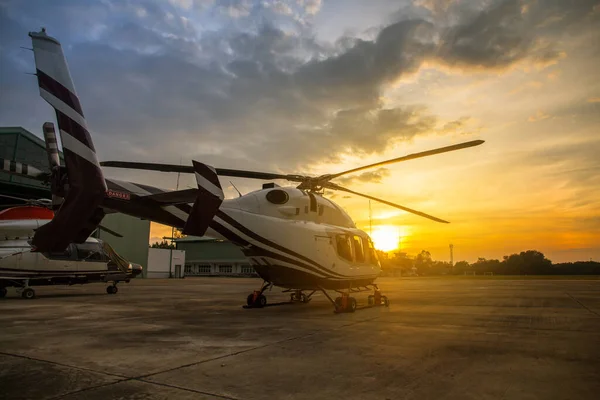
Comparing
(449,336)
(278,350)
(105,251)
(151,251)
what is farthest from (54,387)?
(151,251)

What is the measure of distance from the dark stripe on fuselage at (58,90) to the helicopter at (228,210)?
0.01 m

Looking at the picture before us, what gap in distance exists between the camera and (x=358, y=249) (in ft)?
48.0

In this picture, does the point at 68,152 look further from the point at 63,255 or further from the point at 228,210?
the point at 63,255

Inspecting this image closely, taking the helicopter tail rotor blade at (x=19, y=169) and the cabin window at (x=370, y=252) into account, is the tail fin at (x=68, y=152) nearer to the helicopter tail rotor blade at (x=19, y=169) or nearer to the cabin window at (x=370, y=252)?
the helicopter tail rotor blade at (x=19, y=169)

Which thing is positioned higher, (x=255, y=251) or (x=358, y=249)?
(x=358, y=249)

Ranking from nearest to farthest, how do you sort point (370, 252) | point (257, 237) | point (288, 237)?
point (257, 237) → point (288, 237) → point (370, 252)

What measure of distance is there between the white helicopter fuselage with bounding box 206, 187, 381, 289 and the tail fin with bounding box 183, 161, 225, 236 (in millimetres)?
3112

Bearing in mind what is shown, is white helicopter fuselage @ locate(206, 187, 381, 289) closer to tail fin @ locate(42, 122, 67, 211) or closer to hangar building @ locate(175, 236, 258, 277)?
tail fin @ locate(42, 122, 67, 211)

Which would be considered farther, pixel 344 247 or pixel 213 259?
Answer: pixel 213 259

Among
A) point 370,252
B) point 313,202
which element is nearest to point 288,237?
point 313,202

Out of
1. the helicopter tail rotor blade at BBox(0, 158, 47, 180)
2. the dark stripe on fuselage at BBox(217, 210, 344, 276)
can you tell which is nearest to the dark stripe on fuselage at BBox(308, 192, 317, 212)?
the dark stripe on fuselage at BBox(217, 210, 344, 276)

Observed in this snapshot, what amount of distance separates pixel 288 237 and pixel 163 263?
4958cm

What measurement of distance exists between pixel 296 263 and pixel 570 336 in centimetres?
705

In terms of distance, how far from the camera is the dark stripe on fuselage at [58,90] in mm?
6281
